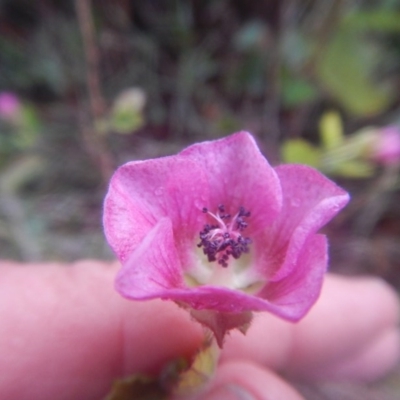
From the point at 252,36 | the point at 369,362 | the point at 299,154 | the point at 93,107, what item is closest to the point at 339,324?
the point at 369,362

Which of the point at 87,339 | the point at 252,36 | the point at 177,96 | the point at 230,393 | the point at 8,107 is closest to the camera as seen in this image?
the point at 230,393

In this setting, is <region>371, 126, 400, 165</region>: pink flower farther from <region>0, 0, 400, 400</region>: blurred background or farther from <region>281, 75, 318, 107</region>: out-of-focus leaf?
<region>281, 75, 318, 107</region>: out-of-focus leaf

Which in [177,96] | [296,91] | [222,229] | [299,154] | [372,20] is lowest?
[177,96]

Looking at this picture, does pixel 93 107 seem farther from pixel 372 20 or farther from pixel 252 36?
pixel 372 20

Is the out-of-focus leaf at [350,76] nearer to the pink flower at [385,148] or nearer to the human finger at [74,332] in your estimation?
the pink flower at [385,148]

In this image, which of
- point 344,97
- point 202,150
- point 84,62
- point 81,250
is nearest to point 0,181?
point 81,250

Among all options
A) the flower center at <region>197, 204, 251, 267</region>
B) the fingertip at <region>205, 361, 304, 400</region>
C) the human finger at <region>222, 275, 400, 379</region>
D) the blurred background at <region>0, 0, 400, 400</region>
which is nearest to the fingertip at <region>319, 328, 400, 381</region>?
the human finger at <region>222, 275, 400, 379</region>

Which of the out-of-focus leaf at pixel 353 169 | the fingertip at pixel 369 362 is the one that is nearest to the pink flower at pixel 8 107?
the out-of-focus leaf at pixel 353 169
